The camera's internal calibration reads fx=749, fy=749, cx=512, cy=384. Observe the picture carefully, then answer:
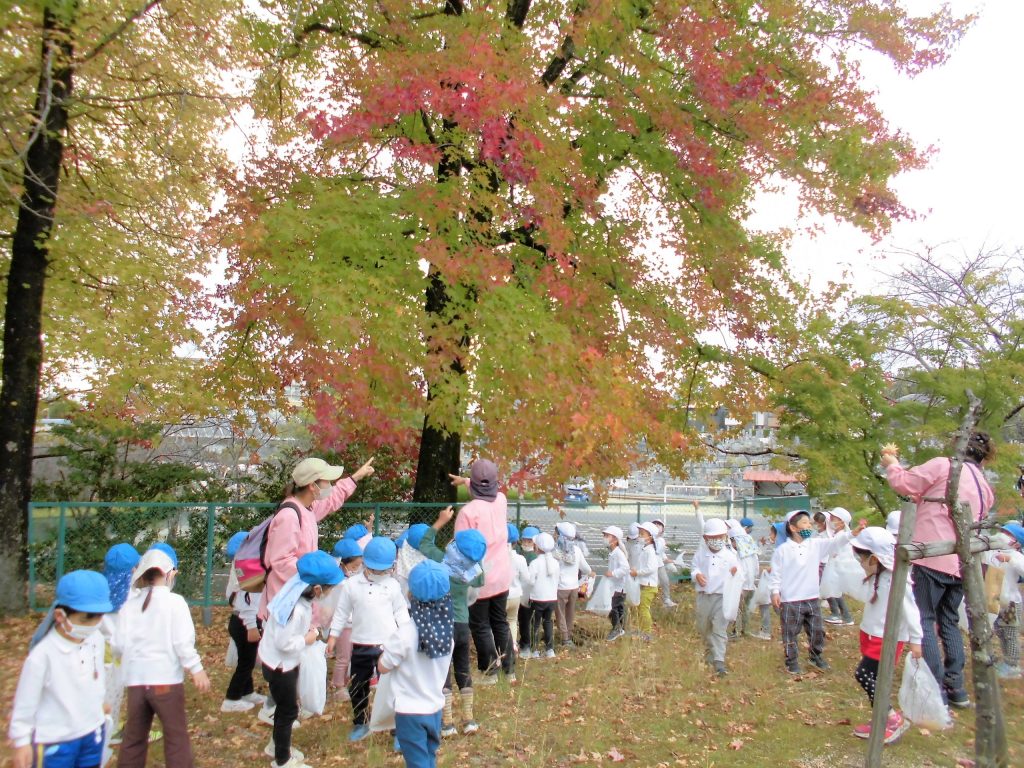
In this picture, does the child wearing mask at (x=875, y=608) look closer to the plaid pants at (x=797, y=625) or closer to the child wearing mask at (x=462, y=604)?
the plaid pants at (x=797, y=625)

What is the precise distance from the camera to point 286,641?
4461mm

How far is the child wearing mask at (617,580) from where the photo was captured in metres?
8.86

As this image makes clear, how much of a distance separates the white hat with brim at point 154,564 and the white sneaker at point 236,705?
200 centimetres

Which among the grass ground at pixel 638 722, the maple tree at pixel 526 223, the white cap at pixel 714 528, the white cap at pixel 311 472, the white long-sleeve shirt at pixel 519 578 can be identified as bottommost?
the grass ground at pixel 638 722

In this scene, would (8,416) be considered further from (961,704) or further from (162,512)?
(961,704)

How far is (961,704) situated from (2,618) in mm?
9985

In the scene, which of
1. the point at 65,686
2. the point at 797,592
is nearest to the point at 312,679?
the point at 65,686

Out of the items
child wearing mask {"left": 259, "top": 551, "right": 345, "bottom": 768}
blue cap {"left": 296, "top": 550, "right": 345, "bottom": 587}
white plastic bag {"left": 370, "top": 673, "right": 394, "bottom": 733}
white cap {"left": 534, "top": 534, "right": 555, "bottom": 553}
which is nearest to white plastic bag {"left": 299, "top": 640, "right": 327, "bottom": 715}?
child wearing mask {"left": 259, "top": 551, "right": 345, "bottom": 768}

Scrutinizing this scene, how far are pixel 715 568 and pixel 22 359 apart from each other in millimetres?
8370

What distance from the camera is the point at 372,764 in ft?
16.1

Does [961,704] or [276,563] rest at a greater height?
[276,563]

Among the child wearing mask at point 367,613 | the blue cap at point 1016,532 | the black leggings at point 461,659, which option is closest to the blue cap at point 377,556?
the child wearing mask at point 367,613

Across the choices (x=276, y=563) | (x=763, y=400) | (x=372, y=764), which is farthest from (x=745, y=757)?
(x=763, y=400)

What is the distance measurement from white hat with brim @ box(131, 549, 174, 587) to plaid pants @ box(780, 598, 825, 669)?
19.5 feet
